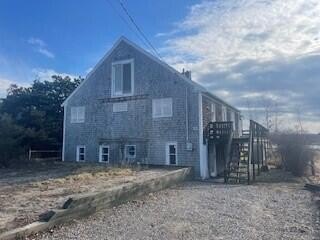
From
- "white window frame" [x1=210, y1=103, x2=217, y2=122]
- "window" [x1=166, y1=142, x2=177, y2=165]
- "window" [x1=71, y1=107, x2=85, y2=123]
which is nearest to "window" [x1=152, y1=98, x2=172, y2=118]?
"window" [x1=166, y1=142, x2=177, y2=165]

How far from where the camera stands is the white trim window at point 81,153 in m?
22.4

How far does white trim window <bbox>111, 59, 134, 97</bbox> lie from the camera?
2091cm

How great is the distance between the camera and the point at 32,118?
25641mm

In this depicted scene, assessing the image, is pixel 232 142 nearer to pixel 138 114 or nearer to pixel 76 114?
pixel 138 114

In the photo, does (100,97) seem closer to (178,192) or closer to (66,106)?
(66,106)

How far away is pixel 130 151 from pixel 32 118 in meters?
10.1

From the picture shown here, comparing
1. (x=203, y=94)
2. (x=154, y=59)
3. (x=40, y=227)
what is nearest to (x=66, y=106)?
(x=154, y=59)

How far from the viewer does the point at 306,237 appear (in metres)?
6.56

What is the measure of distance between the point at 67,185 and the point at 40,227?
18.4 ft

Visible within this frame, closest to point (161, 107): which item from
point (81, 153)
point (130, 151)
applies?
point (130, 151)

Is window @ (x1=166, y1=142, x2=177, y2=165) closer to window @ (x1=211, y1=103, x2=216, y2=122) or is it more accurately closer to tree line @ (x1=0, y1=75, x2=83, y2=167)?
window @ (x1=211, y1=103, x2=216, y2=122)

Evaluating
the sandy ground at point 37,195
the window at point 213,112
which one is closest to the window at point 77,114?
the sandy ground at point 37,195

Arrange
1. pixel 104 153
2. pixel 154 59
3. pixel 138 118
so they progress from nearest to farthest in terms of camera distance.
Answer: pixel 154 59 → pixel 138 118 → pixel 104 153

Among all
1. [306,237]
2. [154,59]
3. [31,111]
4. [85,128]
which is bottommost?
[306,237]
